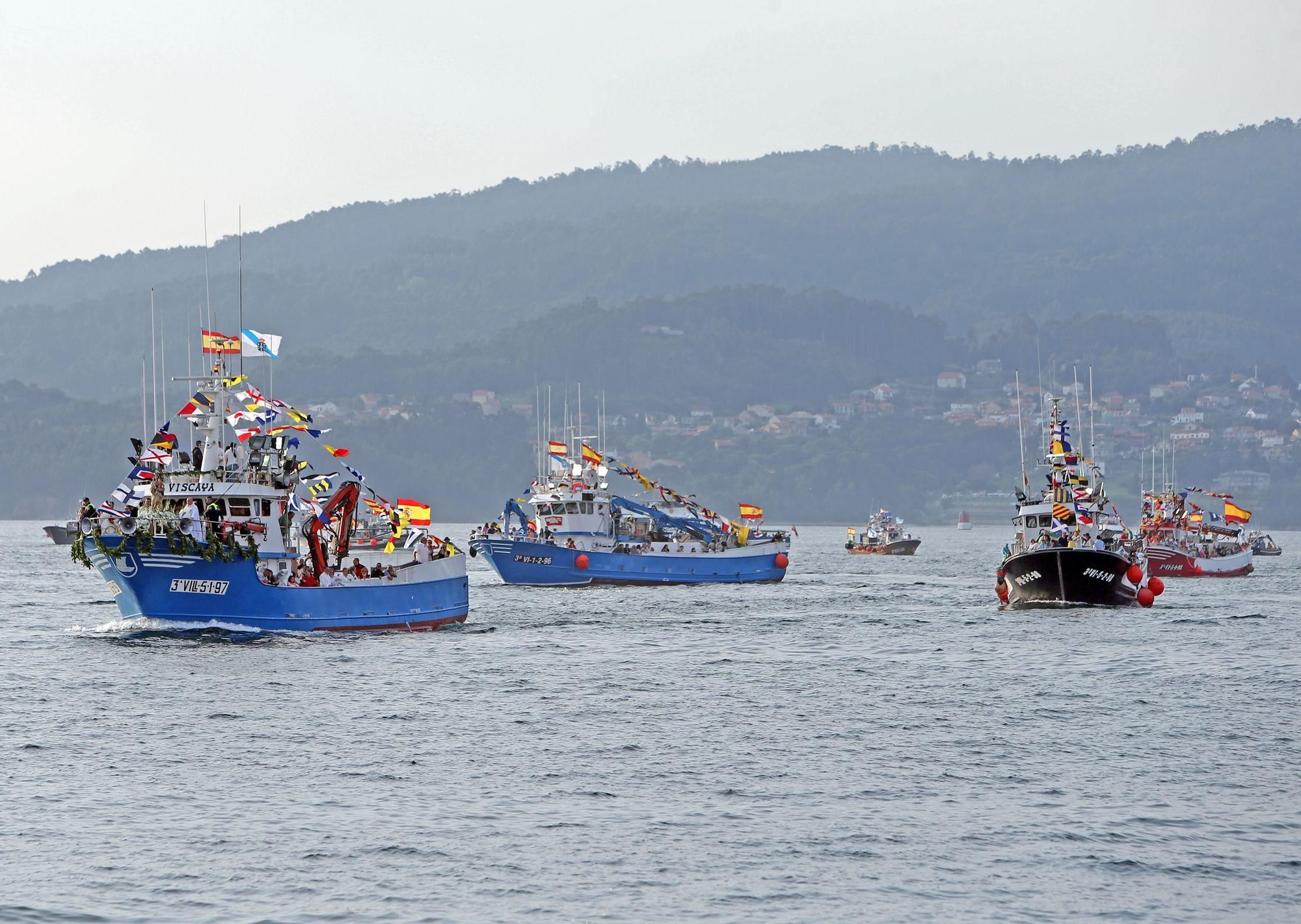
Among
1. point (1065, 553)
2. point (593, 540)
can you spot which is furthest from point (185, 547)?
point (593, 540)

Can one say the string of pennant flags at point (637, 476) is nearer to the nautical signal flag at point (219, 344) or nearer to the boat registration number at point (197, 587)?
the nautical signal flag at point (219, 344)

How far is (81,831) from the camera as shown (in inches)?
1321

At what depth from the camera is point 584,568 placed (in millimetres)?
106562

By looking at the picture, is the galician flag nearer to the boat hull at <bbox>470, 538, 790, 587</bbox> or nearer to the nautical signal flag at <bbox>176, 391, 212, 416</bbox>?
the nautical signal flag at <bbox>176, 391, 212, 416</bbox>

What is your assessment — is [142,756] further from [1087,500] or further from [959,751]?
[1087,500]

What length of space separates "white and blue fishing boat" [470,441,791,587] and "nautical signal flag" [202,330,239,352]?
1534 inches

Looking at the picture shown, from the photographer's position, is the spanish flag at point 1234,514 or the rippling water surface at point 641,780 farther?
the spanish flag at point 1234,514

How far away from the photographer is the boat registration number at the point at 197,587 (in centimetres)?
5978

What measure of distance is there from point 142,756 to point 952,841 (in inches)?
760

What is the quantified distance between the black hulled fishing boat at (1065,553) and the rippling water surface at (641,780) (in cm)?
1191

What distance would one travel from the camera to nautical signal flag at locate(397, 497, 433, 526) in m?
76.8

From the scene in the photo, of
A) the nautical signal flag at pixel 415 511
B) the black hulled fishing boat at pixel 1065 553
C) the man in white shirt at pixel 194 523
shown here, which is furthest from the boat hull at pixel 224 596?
the black hulled fishing boat at pixel 1065 553

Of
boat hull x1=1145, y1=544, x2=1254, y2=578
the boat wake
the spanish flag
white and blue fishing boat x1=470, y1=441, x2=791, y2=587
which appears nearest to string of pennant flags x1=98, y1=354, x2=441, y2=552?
the boat wake

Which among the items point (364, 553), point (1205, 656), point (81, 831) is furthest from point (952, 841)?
point (364, 553)
